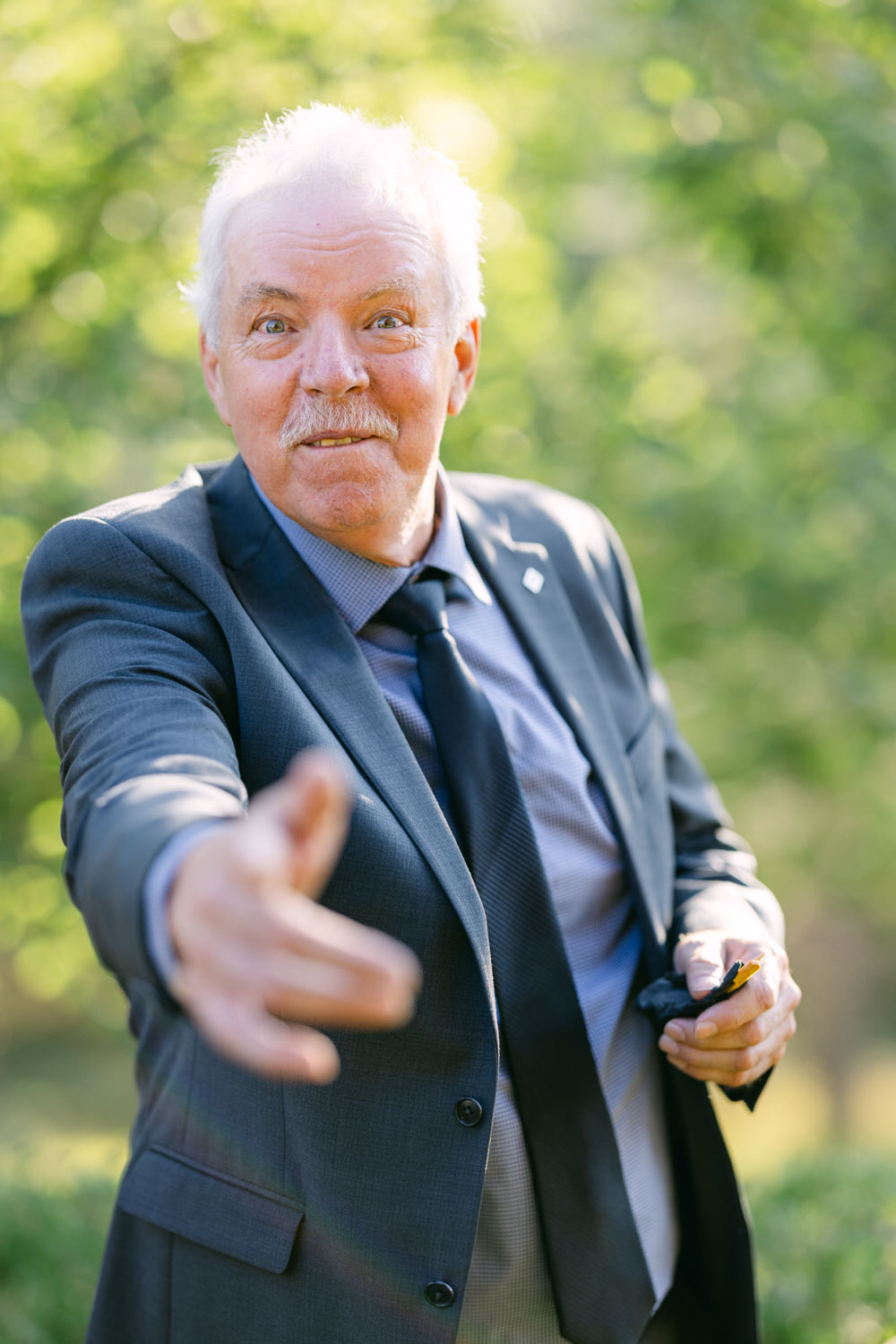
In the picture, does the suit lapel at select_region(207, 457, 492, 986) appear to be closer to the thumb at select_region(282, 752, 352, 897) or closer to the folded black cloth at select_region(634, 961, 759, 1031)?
the folded black cloth at select_region(634, 961, 759, 1031)

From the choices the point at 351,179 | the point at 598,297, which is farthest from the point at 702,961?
the point at 598,297

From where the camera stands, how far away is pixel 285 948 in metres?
0.96

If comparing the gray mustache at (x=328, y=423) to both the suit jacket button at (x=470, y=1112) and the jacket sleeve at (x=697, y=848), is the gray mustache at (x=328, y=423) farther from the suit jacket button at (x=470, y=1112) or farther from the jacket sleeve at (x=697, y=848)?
Answer: the suit jacket button at (x=470, y=1112)

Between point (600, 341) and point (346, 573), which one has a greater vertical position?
point (600, 341)

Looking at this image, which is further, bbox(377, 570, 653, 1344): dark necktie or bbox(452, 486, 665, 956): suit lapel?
bbox(452, 486, 665, 956): suit lapel

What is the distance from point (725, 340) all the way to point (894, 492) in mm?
2152

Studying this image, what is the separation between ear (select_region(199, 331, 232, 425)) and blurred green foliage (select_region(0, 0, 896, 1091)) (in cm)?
89

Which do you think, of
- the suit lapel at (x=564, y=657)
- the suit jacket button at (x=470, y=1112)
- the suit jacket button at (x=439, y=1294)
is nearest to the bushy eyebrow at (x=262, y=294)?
the suit lapel at (x=564, y=657)

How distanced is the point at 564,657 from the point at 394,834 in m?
0.76

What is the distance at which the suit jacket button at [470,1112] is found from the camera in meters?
1.69

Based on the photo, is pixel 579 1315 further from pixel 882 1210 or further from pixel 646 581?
pixel 646 581

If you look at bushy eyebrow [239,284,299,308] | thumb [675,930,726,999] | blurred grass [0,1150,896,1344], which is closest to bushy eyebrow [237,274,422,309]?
bushy eyebrow [239,284,299,308]

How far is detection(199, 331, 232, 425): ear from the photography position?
205cm

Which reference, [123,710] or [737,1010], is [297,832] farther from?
[737,1010]
